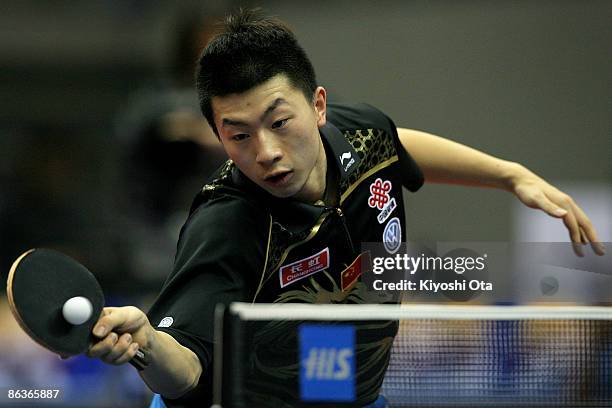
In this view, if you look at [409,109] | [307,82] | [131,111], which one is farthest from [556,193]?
[409,109]

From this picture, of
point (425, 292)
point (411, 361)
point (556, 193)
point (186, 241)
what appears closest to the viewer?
point (411, 361)

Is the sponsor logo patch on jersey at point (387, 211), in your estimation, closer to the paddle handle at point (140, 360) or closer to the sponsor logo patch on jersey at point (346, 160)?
the sponsor logo patch on jersey at point (346, 160)

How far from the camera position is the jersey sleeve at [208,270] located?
7.91 feet

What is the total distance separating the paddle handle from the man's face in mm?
629

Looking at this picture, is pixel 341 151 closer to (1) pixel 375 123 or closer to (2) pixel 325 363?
(1) pixel 375 123

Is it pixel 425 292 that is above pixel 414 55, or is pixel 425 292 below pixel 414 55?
below

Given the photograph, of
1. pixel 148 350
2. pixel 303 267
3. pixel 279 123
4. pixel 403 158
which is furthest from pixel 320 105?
pixel 148 350

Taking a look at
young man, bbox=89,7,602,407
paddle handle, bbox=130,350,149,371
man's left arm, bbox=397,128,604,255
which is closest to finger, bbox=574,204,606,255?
young man, bbox=89,7,602,407

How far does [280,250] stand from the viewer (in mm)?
2730

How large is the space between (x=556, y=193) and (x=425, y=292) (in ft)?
2.01

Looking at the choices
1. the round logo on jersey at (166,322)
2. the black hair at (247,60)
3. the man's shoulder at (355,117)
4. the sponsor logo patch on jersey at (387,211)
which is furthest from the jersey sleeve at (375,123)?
the round logo on jersey at (166,322)

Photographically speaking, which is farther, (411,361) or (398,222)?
(398,222)

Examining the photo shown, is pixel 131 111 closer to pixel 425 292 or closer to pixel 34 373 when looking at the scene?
pixel 34 373

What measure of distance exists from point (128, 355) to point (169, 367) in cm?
21
